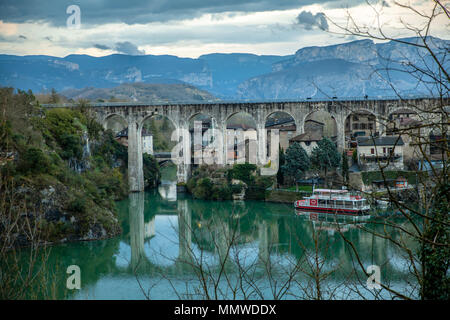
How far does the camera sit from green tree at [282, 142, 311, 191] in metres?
24.9

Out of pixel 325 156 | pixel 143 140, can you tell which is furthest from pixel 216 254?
pixel 143 140

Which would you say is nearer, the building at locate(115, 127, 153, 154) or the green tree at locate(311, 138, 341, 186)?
the green tree at locate(311, 138, 341, 186)

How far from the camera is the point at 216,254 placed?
16.0m

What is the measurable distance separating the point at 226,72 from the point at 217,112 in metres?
106

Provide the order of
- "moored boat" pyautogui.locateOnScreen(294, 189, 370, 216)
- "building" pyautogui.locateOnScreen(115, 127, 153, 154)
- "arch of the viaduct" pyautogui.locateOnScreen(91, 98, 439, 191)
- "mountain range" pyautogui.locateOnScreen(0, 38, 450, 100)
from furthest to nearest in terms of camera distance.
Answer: "mountain range" pyautogui.locateOnScreen(0, 38, 450, 100) < "building" pyautogui.locateOnScreen(115, 127, 153, 154) < "arch of the viaduct" pyautogui.locateOnScreen(91, 98, 439, 191) < "moored boat" pyautogui.locateOnScreen(294, 189, 370, 216)

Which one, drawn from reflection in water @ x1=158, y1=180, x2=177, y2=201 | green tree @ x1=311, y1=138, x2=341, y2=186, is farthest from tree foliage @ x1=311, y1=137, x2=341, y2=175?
reflection in water @ x1=158, y1=180, x2=177, y2=201

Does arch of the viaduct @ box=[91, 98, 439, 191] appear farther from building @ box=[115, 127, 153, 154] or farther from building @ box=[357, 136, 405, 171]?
building @ box=[357, 136, 405, 171]

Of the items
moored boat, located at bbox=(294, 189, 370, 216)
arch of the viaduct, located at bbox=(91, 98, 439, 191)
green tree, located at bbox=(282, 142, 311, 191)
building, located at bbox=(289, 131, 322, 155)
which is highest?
arch of the viaduct, located at bbox=(91, 98, 439, 191)

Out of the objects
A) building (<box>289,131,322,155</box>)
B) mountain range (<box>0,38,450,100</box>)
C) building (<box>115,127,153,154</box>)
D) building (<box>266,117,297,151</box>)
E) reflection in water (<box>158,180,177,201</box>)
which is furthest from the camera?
mountain range (<box>0,38,450,100</box>)

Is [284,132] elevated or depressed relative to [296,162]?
elevated

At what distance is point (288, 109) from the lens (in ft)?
97.9

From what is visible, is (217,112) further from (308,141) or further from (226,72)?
(226,72)

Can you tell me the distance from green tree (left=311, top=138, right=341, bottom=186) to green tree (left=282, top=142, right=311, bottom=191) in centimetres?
61

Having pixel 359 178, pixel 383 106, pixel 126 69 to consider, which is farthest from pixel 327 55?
pixel 359 178
